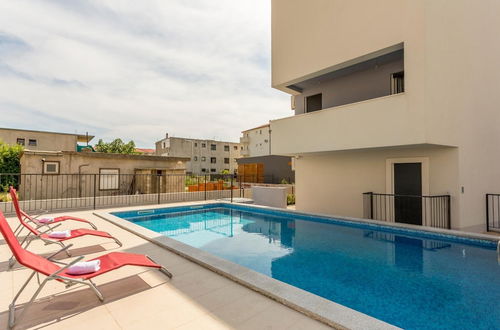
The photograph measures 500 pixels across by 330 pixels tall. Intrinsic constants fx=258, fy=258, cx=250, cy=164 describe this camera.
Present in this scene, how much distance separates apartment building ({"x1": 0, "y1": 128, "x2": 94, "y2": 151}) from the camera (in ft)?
109

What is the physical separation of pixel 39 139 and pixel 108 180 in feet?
78.5

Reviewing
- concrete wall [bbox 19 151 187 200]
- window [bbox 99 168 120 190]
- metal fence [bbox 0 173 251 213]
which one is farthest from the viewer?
window [bbox 99 168 120 190]

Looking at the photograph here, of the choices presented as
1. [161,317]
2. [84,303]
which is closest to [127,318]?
[161,317]

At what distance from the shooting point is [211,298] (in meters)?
3.57

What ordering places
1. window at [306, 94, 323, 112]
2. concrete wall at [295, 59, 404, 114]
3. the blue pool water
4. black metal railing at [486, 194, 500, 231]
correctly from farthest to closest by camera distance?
window at [306, 94, 323, 112]
concrete wall at [295, 59, 404, 114]
black metal railing at [486, 194, 500, 231]
the blue pool water

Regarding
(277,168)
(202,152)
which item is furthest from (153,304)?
(202,152)

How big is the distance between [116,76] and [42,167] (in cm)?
812

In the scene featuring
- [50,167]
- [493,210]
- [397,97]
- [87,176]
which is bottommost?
[493,210]

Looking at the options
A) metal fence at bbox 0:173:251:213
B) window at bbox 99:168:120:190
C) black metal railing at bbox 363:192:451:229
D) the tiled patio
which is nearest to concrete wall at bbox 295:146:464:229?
black metal railing at bbox 363:192:451:229

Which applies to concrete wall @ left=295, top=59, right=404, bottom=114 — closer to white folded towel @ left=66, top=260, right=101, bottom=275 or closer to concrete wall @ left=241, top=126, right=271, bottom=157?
white folded towel @ left=66, top=260, right=101, bottom=275

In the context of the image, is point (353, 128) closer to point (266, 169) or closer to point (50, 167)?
point (50, 167)

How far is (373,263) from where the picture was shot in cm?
616

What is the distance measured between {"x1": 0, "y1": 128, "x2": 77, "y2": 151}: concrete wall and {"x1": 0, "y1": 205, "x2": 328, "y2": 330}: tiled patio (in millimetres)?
37001

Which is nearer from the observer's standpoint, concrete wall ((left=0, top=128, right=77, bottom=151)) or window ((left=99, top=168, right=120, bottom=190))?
window ((left=99, top=168, right=120, bottom=190))
